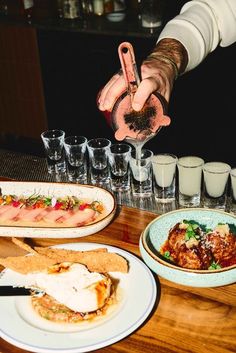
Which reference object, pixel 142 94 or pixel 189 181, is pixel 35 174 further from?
pixel 142 94

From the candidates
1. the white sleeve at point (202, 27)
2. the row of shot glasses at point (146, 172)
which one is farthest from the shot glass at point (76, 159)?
the white sleeve at point (202, 27)

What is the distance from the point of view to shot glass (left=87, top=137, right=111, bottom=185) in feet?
6.47

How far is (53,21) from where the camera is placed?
4.38 m

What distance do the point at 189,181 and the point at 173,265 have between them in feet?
1.70

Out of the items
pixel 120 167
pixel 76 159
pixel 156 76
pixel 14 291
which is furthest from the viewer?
pixel 76 159

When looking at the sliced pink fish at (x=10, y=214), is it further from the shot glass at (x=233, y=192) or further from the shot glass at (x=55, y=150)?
the shot glass at (x=233, y=192)

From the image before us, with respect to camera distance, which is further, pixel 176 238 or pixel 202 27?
pixel 202 27

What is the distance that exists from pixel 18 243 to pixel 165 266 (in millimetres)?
474

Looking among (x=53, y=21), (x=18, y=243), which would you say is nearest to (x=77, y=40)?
(x=53, y=21)

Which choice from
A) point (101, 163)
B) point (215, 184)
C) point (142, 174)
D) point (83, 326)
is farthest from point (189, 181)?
point (83, 326)

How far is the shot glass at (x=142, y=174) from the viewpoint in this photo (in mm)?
1880

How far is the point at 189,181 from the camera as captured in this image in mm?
1797

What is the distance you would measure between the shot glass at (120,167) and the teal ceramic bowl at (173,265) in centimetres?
41

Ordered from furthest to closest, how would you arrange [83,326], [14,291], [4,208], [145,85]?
[4,208] → [145,85] → [14,291] → [83,326]
